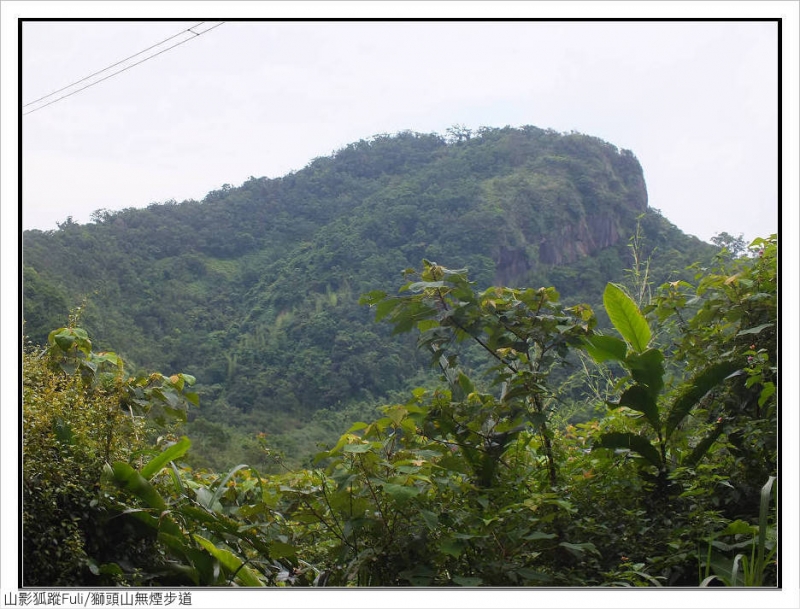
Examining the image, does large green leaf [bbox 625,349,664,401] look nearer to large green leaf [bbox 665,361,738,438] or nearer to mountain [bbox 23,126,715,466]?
large green leaf [bbox 665,361,738,438]

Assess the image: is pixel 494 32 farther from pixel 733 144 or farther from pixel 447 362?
pixel 733 144

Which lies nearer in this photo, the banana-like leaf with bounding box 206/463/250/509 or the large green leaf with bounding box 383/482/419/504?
the large green leaf with bounding box 383/482/419/504

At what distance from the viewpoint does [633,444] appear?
1889mm

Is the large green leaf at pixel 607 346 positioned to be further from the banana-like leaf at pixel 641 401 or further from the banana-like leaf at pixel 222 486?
the banana-like leaf at pixel 222 486

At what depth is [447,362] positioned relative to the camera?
2131 millimetres

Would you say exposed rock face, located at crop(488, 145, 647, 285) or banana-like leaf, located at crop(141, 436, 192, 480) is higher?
exposed rock face, located at crop(488, 145, 647, 285)

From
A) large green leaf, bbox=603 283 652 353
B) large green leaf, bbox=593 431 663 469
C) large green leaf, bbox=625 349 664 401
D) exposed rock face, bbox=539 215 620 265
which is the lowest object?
large green leaf, bbox=593 431 663 469

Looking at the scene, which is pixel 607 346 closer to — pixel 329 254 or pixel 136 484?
pixel 136 484

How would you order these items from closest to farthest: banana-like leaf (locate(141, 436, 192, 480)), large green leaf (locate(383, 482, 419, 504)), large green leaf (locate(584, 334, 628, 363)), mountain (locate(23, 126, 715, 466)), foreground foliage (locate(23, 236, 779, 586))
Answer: large green leaf (locate(383, 482, 419, 504)), foreground foliage (locate(23, 236, 779, 586)), banana-like leaf (locate(141, 436, 192, 480)), large green leaf (locate(584, 334, 628, 363)), mountain (locate(23, 126, 715, 466))

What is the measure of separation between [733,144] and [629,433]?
176 centimetres

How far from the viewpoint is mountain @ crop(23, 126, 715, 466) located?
6.44 m

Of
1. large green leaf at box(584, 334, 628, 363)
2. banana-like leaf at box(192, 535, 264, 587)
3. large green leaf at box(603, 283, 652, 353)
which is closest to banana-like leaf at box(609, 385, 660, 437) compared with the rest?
large green leaf at box(584, 334, 628, 363)

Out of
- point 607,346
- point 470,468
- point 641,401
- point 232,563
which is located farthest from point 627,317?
Result: point 232,563

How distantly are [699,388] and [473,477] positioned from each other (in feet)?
2.29
